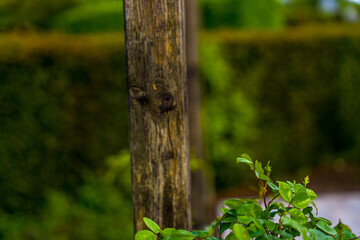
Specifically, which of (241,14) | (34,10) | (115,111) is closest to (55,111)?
(115,111)

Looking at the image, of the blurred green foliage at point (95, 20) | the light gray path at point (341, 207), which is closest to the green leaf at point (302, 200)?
the light gray path at point (341, 207)

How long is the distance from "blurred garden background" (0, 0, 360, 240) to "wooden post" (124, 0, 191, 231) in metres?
1.73

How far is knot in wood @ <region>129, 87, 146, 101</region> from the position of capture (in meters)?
1.45

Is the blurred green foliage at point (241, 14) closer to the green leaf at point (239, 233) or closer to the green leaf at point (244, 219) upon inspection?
the green leaf at point (244, 219)

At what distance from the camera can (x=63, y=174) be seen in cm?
460

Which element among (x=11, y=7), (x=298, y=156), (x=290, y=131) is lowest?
(x=298, y=156)

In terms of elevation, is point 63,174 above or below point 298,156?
above

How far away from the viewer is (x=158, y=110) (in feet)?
4.80

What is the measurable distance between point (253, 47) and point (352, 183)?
304 cm

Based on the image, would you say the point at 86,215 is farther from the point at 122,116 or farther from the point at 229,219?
the point at 229,219

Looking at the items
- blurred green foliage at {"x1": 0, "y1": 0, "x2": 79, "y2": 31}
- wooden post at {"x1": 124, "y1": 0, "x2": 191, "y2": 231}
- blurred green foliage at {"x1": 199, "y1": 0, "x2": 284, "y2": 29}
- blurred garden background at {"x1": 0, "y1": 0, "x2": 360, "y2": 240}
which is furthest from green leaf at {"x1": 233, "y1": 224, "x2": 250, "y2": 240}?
blurred green foliage at {"x1": 0, "y1": 0, "x2": 79, "y2": 31}

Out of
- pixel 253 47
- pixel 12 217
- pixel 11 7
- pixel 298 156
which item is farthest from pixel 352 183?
pixel 11 7

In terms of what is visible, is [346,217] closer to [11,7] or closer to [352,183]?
[352,183]

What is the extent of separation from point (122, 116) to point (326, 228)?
3.97 metres
